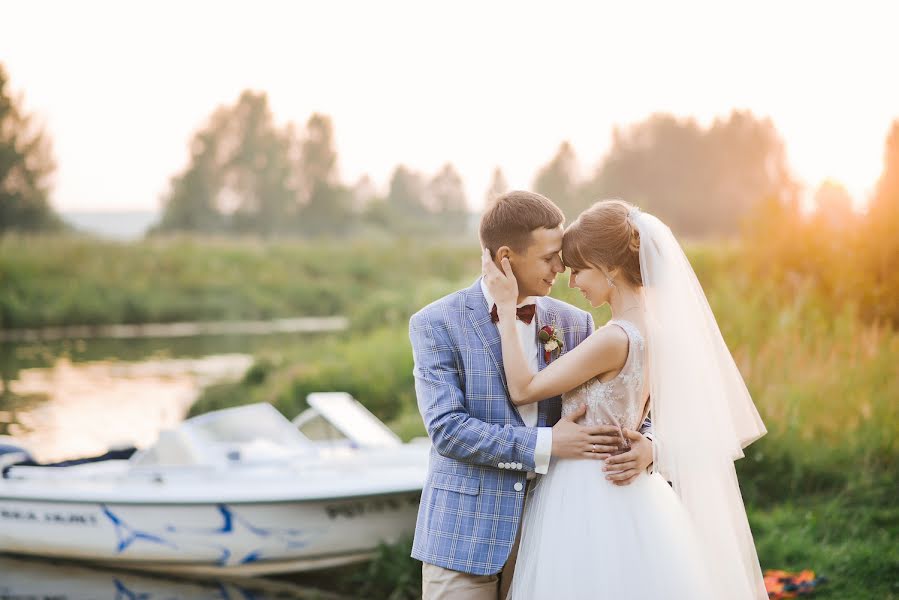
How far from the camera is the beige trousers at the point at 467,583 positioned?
292 centimetres

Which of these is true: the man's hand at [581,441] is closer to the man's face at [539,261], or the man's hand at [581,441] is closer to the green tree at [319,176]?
the man's face at [539,261]

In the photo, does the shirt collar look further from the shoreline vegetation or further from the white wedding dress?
the shoreline vegetation

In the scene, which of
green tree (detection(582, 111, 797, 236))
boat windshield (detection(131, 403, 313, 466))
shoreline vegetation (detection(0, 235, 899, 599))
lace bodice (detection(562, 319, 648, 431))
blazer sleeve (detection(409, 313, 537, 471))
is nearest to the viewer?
blazer sleeve (detection(409, 313, 537, 471))

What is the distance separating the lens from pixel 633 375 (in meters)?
2.94

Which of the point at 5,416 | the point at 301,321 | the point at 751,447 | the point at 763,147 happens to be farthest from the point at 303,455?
the point at 763,147

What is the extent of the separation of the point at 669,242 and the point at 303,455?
16.2 ft

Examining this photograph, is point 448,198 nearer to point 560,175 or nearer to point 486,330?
point 560,175

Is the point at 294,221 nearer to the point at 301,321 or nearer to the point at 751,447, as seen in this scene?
the point at 301,321

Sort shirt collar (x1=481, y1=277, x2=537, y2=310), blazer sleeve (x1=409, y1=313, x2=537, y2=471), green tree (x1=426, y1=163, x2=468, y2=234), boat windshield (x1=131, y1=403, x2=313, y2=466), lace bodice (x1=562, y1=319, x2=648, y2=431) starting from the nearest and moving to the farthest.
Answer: blazer sleeve (x1=409, y1=313, x2=537, y2=471) → lace bodice (x1=562, y1=319, x2=648, y2=431) → shirt collar (x1=481, y1=277, x2=537, y2=310) → boat windshield (x1=131, y1=403, x2=313, y2=466) → green tree (x1=426, y1=163, x2=468, y2=234)

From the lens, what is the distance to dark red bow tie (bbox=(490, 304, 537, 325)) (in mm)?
2994

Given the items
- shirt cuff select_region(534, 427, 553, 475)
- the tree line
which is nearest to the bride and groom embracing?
shirt cuff select_region(534, 427, 553, 475)

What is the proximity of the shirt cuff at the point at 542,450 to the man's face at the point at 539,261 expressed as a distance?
1.42 feet

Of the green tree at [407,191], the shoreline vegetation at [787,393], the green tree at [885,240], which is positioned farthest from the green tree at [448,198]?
the green tree at [885,240]

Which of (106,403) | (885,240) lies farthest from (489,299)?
(106,403)
